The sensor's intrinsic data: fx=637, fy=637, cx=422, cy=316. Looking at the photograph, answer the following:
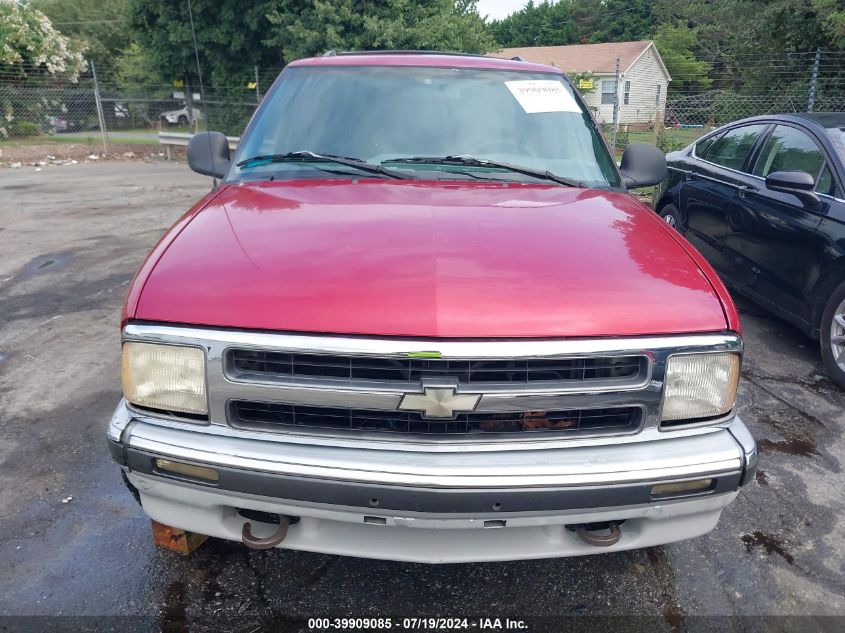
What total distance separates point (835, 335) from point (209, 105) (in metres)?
20.6

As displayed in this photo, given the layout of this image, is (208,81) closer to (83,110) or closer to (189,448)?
(83,110)

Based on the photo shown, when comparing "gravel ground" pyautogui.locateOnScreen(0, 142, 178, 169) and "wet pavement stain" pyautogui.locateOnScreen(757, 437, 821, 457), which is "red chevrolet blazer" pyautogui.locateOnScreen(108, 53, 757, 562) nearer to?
"wet pavement stain" pyautogui.locateOnScreen(757, 437, 821, 457)

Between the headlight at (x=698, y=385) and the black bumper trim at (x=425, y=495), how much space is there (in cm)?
27

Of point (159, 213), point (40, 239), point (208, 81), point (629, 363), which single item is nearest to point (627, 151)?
point (629, 363)

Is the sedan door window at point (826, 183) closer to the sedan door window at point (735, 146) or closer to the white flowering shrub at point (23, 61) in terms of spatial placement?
the sedan door window at point (735, 146)

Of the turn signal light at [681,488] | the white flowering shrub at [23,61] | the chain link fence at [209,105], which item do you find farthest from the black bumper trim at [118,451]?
the white flowering shrub at [23,61]

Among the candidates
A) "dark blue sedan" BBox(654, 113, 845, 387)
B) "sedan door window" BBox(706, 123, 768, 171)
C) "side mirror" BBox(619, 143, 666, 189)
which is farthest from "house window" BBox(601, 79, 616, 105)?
"side mirror" BBox(619, 143, 666, 189)

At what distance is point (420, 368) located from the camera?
1.84 meters

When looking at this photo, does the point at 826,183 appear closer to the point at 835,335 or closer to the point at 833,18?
the point at 835,335

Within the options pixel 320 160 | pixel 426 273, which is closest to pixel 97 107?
pixel 320 160

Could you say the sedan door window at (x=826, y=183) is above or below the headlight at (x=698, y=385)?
above

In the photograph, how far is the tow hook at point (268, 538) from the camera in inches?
79.1

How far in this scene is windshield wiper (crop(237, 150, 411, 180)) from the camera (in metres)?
2.83

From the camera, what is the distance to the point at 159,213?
953 centimetres
